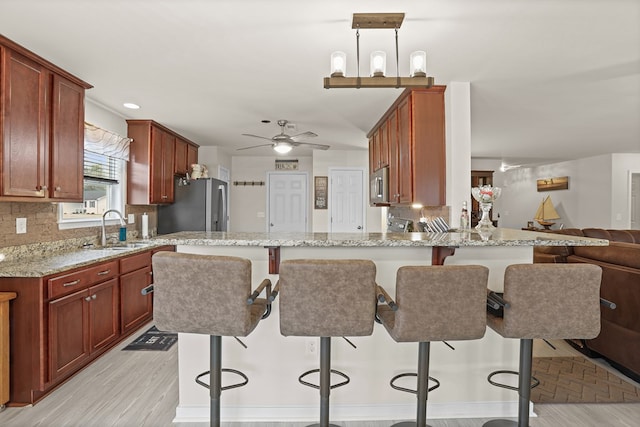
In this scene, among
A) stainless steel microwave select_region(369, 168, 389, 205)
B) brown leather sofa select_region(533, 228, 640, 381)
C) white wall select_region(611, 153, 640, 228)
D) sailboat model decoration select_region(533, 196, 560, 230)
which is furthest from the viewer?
sailboat model decoration select_region(533, 196, 560, 230)

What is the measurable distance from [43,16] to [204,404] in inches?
95.9

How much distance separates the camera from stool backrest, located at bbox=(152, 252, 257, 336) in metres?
1.62

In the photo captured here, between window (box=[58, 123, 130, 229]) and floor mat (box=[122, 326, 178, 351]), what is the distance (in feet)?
4.13

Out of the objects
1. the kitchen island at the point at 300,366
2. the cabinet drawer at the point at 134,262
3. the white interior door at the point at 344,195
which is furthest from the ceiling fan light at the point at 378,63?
the white interior door at the point at 344,195

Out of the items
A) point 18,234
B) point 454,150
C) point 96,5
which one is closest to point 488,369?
point 454,150

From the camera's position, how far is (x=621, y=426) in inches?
85.6

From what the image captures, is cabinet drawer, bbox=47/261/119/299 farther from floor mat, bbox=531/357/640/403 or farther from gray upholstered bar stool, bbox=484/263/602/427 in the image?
floor mat, bbox=531/357/640/403

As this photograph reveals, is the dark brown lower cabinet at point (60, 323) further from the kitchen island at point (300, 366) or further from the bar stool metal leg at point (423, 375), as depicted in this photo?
the bar stool metal leg at point (423, 375)

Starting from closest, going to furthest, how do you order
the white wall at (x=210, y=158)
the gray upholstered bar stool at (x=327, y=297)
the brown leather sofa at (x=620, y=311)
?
the gray upholstered bar stool at (x=327, y=297) → the brown leather sofa at (x=620, y=311) → the white wall at (x=210, y=158)

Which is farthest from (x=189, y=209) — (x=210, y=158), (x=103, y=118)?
(x=103, y=118)

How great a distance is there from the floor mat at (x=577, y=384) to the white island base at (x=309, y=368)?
48 centimetres

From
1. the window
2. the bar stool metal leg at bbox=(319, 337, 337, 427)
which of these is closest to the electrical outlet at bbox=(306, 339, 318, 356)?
the bar stool metal leg at bbox=(319, 337, 337, 427)

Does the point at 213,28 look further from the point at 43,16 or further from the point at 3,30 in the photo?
the point at 3,30

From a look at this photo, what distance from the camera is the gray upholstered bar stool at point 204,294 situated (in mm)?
1616
